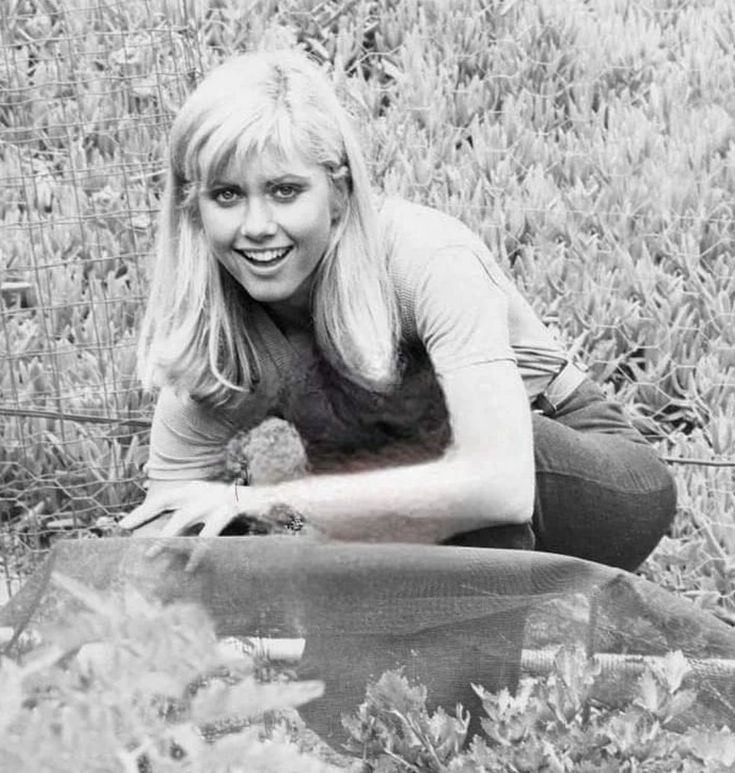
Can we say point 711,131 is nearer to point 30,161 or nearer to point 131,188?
point 131,188

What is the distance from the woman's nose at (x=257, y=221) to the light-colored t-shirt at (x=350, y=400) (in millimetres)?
220

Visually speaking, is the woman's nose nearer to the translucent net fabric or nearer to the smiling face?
the smiling face

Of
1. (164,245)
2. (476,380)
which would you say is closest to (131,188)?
(164,245)

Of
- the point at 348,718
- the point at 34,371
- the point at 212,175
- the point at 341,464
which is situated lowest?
the point at 34,371

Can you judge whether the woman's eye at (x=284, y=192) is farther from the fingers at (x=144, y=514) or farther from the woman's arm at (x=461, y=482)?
the fingers at (x=144, y=514)

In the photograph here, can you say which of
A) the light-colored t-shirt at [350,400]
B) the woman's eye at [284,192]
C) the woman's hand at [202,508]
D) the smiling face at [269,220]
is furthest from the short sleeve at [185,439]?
the woman's hand at [202,508]

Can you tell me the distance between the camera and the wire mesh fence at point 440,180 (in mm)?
3852

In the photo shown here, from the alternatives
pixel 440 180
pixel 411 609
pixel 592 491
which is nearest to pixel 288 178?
pixel 592 491

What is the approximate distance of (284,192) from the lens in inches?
91.7

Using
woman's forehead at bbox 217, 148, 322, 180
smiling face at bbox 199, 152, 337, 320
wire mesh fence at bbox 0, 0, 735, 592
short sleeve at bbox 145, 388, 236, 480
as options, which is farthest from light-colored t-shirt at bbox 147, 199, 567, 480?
wire mesh fence at bbox 0, 0, 735, 592

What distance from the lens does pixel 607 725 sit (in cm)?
150

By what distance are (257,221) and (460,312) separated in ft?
1.03

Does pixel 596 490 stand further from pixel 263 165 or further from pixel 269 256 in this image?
pixel 263 165

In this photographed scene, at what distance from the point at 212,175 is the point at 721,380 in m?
1.94
